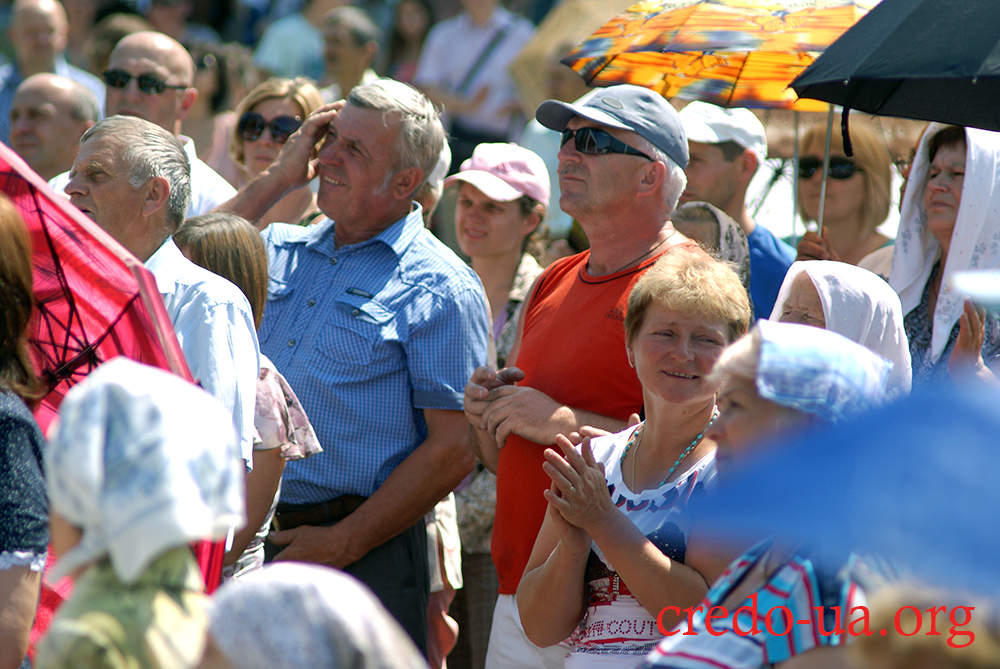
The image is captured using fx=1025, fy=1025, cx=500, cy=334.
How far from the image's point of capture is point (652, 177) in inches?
126

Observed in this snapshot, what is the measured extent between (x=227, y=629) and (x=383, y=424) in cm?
206

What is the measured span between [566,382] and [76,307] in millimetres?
1382

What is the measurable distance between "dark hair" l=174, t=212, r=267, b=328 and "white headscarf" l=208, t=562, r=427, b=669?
1.88 meters

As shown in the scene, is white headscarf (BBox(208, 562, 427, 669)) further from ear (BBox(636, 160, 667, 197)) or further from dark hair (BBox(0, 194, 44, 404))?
ear (BBox(636, 160, 667, 197))

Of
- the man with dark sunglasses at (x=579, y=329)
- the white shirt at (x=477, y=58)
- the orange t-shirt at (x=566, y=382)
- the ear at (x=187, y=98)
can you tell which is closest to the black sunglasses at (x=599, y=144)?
the man with dark sunglasses at (x=579, y=329)

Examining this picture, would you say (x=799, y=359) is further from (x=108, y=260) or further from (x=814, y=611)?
(x=108, y=260)

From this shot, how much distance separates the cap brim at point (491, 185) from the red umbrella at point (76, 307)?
8.00ft

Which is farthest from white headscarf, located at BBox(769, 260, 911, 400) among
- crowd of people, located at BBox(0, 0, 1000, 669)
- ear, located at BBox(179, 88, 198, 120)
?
ear, located at BBox(179, 88, 198, 120)

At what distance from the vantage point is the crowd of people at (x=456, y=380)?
4.64ft

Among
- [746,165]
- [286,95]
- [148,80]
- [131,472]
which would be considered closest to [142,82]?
[148,80]

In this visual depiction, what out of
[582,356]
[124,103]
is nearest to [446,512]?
[582,356]

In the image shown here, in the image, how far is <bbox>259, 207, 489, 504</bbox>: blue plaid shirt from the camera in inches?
132

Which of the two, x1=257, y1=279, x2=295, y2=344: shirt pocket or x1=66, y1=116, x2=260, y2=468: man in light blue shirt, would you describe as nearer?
x1=66, y1=116, x2=260, y2=468: man in light blue shirt

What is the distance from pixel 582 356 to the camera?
2.98 meters
